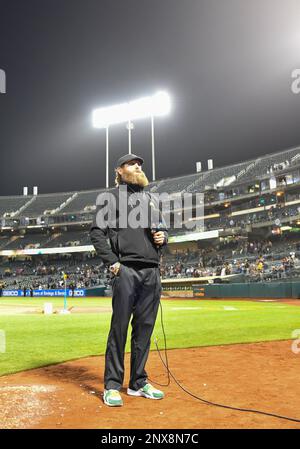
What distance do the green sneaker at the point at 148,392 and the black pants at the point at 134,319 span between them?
0.14 ft

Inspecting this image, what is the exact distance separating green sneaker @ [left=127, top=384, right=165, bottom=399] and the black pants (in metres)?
0.04

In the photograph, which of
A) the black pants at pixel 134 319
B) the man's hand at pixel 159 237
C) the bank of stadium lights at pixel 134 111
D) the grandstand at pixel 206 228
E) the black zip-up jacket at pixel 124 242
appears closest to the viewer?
the black pants at pixel 134 319

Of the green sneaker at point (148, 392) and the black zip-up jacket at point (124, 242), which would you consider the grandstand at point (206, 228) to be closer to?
the black zip-up jacket at point (124, 242)

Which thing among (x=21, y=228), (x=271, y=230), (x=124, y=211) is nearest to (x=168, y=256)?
(x=271, y=230)

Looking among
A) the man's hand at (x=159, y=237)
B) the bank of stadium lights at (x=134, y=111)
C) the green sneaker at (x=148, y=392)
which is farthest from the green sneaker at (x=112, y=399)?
the bank of stadium lights at (x=134, y=111)

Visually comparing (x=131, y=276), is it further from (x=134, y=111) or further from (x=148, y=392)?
(x=134, y=111)

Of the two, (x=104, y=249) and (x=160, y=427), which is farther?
(x=104, y=249)

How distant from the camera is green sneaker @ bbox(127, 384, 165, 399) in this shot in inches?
156

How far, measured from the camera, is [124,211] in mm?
4430

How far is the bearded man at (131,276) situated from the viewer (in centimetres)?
414

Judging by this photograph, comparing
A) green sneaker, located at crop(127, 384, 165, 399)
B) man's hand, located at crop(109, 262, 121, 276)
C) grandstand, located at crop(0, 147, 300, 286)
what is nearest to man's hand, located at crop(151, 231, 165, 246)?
man's hand, located at crop(109, 262, 121, 276)

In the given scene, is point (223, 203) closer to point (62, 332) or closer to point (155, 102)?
point (155, 102)

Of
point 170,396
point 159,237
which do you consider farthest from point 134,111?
point 170,396
